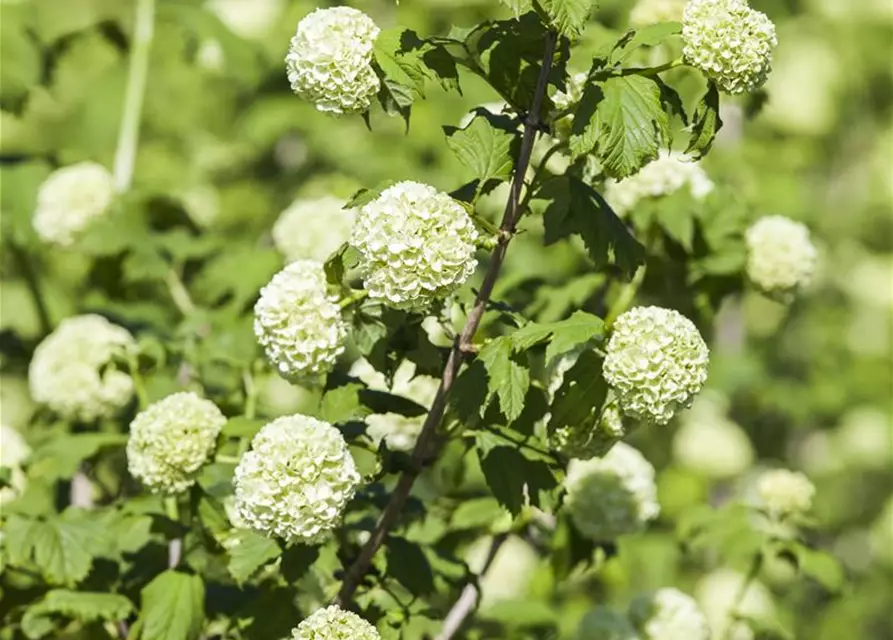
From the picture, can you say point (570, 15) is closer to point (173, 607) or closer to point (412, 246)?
point (412, 246)

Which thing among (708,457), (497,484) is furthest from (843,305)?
(497,484)

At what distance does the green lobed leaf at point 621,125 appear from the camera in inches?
89.6

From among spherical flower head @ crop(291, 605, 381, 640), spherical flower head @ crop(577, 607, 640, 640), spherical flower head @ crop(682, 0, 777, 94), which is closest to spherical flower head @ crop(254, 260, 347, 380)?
spherical flower head @ crop(291, 605, 381, 640)

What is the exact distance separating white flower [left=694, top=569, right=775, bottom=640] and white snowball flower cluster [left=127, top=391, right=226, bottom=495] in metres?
1.66

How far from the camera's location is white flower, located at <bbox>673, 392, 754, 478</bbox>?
5.48 meters

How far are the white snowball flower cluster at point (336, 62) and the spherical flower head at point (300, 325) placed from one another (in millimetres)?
300

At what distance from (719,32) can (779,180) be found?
388cm

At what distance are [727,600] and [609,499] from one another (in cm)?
131

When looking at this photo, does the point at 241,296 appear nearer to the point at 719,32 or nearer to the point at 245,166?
the point at 719,32

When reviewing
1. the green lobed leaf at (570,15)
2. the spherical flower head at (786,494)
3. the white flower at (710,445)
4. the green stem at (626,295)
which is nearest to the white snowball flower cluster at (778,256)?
the green stem at (626,295)

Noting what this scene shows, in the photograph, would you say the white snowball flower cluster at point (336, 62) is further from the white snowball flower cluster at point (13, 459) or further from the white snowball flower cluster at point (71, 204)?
the white snowball flower cluster at point (71, 204)

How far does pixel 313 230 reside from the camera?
367 cm

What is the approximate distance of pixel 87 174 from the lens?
4.09 m

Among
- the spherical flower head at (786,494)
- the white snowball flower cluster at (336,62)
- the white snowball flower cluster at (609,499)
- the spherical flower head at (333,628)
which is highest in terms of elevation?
the white snowball flower cluster at (336,62)
